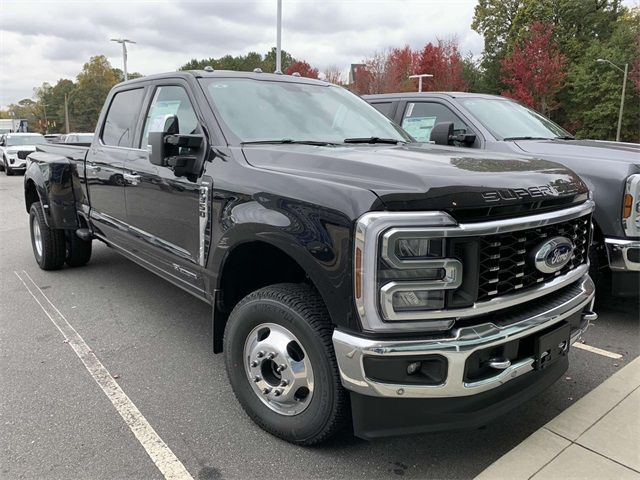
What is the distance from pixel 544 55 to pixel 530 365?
38.0m

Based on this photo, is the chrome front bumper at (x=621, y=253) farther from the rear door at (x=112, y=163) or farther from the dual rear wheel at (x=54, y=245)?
the dual rear wheel at (x=54, y=245)

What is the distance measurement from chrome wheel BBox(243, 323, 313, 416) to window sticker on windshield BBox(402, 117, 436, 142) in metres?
3.88

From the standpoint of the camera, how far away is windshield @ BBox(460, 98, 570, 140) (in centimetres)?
539

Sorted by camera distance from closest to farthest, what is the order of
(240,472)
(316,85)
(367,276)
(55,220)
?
(367,276)
(240,472)
(316,85)
(55,220)

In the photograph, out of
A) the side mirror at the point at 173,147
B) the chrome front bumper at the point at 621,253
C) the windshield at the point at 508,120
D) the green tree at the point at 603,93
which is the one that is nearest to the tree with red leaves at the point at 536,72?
the green tree at the point at 603,93

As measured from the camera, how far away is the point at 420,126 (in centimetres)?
596

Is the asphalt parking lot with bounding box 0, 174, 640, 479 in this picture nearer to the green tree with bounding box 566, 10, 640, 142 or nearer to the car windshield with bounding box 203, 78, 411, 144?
the car windshield with bounding box 203, 78, 411, 144

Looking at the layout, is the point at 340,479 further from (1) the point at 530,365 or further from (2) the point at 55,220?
(2) the point at 55,220

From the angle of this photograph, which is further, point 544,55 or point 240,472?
point 544,55

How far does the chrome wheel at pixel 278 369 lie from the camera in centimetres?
247

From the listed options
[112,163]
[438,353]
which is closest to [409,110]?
[112,163]

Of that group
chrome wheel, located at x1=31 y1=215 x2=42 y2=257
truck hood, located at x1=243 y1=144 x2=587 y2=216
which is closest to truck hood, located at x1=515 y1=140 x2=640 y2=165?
truck hood, located at x1=243 y1=144 x2=587 y2=216

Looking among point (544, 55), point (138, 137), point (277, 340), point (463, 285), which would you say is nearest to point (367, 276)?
point (463, 285)

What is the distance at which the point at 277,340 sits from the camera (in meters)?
2.55
